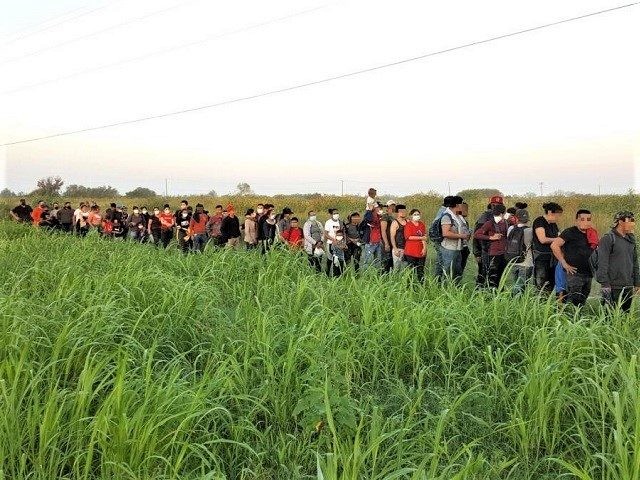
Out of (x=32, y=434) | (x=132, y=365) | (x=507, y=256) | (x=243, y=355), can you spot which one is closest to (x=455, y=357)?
(x=243, y=355)

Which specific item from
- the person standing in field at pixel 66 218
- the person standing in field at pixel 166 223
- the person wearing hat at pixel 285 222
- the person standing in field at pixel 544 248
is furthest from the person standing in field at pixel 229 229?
the person standing in field at pixel 66 218

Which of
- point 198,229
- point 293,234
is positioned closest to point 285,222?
point 293,234

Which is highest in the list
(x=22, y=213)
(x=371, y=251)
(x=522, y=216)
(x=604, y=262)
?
(x=22, y=213)

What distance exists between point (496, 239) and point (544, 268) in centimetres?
104

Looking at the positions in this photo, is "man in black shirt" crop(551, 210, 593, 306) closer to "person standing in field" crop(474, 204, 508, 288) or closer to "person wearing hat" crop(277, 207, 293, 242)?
"person standing in field" crop(474, 204, 508, 288)

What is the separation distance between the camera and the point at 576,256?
7.33 m

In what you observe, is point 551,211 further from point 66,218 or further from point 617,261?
point 66,218

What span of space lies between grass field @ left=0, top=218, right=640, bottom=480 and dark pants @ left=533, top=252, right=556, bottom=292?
2.57m

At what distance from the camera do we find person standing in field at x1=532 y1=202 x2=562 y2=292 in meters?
8.29

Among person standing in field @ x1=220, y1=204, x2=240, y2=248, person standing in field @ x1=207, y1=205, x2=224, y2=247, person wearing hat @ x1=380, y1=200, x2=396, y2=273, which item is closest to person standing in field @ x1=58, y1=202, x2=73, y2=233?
person standing in field @ x1=207, y1=205, x2=224, y2=247

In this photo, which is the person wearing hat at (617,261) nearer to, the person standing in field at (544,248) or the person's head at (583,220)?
the person's head at (583,220)

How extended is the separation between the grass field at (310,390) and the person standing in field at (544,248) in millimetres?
2574

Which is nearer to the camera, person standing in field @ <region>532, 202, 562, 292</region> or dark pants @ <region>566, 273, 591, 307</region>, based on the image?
dark pants @ <region>566, 273, 591, 307</region>

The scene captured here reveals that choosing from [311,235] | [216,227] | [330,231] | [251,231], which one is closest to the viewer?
[311,235]
